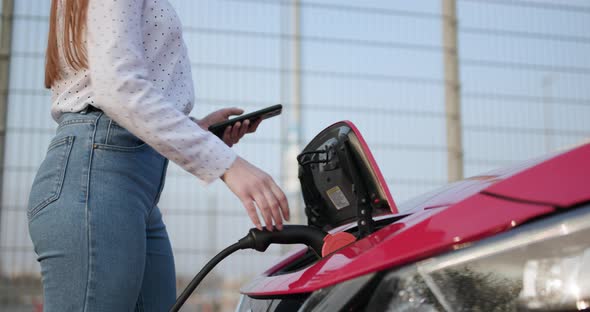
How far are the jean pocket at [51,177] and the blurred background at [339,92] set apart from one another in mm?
4050

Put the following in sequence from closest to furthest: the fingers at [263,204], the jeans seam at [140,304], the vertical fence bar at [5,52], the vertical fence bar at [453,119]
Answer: the fingers at [263,204]
the jeans seam at [140,304]
the vertical fence bar at [5,52]
the vertical fence bar at [453,119]

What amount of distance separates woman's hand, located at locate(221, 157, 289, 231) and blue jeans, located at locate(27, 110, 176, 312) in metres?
0.18

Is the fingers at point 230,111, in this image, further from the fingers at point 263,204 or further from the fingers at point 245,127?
the fingers at point 263,204

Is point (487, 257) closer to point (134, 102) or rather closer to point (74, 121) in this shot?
point (134, 102)

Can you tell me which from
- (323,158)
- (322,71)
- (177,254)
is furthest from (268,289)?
(322,71)

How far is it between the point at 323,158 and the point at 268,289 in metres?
0.23

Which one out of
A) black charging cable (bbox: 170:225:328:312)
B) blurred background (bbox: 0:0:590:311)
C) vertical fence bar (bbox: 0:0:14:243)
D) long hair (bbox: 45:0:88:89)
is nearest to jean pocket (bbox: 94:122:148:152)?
long hair (bbox: 45:0:88:89)

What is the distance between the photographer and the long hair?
1057mm

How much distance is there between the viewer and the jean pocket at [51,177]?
1.02 meters

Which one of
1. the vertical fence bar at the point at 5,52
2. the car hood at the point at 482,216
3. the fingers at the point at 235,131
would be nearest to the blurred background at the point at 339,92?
the vertical fence bar at the point at 5,52

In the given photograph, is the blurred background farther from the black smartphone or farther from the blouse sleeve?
the blouse sleeve

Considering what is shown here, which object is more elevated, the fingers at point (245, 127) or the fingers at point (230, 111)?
the fingers at point (230, 111)

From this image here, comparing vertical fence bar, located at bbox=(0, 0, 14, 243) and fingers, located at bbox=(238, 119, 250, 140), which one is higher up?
vertical fence bar, located at bbox=(0, 0, 14, 243)

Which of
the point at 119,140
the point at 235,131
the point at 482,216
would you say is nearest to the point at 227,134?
the point at 235,131
